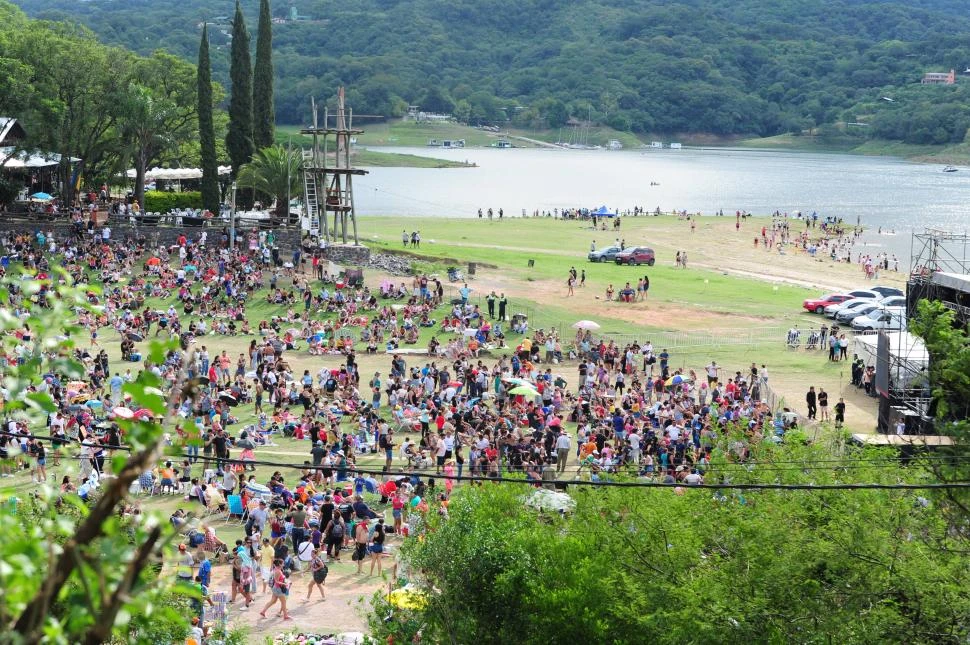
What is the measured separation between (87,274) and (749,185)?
14512cm

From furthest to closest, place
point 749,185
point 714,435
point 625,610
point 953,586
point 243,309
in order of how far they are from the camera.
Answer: point 749,185
point 243,309
point 714,435
point 625,610
point 953,586

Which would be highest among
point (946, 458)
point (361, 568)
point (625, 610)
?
point (946, 458)

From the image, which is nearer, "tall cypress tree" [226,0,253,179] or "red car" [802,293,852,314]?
"red car" [802,293,852,314]

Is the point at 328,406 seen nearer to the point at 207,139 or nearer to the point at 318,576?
the point at 318,576

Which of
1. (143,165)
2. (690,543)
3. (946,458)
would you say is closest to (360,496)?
(690,543)

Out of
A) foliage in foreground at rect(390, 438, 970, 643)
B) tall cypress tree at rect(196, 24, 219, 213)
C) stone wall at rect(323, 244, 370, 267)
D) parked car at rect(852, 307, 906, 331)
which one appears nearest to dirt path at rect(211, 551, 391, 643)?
foliage in foreground at rect(390, 438, 970, 643)

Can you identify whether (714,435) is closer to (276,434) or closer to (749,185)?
(276,434)

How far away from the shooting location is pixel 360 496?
24.2 m

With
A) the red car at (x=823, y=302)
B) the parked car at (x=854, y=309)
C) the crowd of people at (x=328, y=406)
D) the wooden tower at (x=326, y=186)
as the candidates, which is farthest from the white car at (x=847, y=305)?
the wooden tower at (x=326, y=186)

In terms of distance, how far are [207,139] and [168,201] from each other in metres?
6.20

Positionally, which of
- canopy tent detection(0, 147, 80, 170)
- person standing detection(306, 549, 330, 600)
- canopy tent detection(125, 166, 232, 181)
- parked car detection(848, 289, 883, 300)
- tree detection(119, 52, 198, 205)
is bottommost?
person standing detection(306, 549, 330, 600)

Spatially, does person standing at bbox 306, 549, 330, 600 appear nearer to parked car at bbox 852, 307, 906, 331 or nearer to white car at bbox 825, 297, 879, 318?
parked car at bbox 852, 307, 906, 331

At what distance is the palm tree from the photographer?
190 feet

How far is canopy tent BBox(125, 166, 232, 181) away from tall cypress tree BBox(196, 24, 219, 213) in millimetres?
7627
